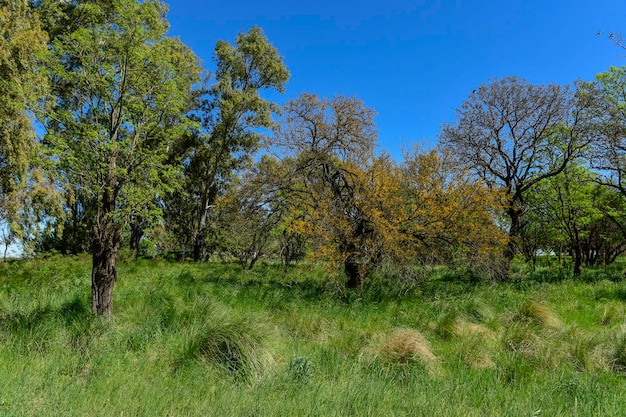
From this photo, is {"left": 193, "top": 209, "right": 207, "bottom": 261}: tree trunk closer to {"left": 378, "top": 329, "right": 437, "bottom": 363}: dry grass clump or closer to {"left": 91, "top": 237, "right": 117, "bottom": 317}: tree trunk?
{"left": 91, "top": 237, "right": 117, "bottom": 317}: tree trunk

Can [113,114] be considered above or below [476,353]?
above

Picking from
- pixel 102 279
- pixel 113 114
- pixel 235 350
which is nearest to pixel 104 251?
pixel 102 279

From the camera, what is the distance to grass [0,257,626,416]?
2.92m

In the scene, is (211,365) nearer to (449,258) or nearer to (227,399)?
(227,399)

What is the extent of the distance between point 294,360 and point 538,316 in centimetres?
502

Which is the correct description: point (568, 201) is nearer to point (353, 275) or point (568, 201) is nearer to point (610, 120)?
point (610, 120)

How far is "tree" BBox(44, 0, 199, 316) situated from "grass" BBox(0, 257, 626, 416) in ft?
4.11

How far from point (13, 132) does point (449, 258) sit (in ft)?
44.2

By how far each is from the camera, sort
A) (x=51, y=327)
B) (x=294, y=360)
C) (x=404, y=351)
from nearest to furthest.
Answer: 1. (x=294, y=360)
2. (x=404, y=351)
3. (x=51, y=327)

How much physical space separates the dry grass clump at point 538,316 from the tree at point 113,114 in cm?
672

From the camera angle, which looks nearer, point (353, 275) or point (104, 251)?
point (104, 251)

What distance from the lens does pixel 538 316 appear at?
6.28 m

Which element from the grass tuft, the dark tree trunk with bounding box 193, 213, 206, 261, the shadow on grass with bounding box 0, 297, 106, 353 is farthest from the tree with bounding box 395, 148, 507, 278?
the dark tree trunk with bounding box 193, 213, 206, 261

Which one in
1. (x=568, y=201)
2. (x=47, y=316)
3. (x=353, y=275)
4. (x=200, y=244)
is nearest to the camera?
(x=47, y=316)
